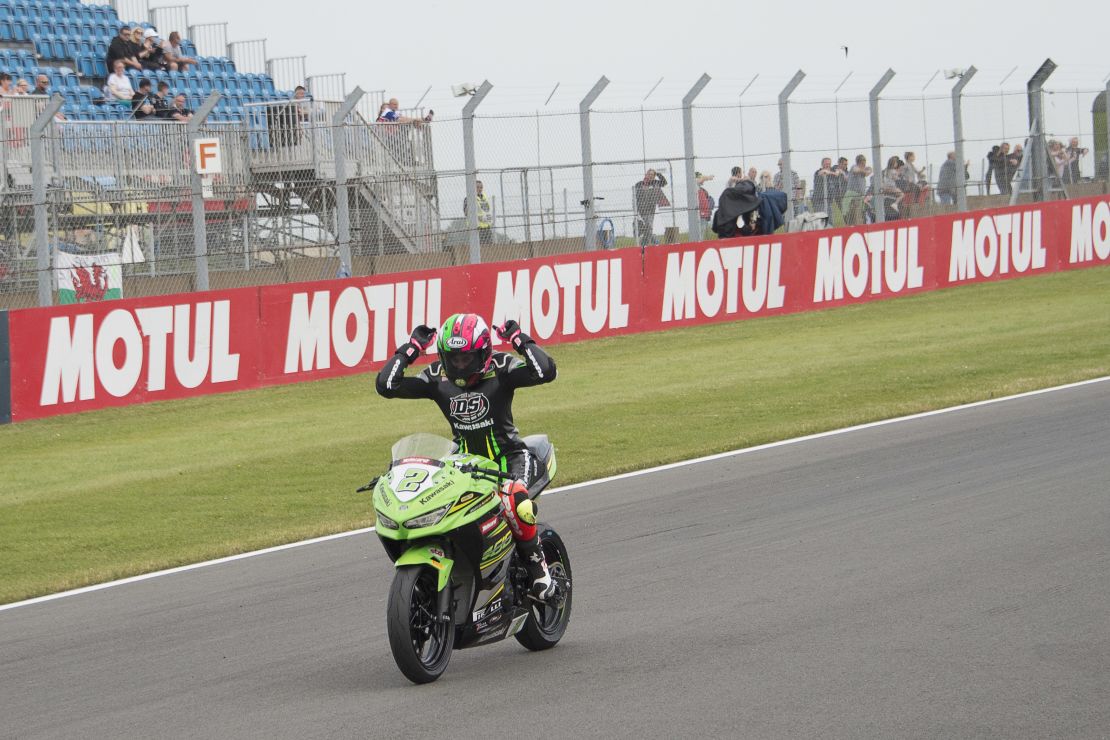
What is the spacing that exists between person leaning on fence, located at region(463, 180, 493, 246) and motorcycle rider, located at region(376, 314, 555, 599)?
1330 centimetres

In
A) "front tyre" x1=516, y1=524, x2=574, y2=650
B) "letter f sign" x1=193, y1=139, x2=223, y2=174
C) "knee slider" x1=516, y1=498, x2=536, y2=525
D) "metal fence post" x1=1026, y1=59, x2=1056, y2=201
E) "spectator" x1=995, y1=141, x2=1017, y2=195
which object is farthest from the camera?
"metal fence post" x1=1026, y1=59, x2=1056, y2=201

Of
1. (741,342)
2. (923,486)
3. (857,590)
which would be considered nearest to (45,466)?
(923,486)

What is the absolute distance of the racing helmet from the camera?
6.82 metres

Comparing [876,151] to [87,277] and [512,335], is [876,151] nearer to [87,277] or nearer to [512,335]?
[87,277]

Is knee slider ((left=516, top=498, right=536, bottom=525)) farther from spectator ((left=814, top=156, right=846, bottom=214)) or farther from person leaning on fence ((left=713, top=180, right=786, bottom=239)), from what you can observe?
spectator ((left=814, top=156, right=846, bottom=214))

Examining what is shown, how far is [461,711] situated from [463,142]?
1494 centimetres

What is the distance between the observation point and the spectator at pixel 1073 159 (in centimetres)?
2855

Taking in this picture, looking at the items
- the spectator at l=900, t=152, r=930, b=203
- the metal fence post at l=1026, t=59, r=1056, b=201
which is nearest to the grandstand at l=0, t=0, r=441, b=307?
the spectator at l=900, t=152, r=930, b=203

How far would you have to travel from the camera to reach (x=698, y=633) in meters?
6.97

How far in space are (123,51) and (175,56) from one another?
2040mm

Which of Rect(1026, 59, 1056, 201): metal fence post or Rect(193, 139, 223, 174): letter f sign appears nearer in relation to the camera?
Rect(193, 139, 223, 174): letter f sign

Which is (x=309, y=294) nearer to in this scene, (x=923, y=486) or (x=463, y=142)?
(x=463, y=142)

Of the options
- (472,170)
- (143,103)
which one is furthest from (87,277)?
(143,103)

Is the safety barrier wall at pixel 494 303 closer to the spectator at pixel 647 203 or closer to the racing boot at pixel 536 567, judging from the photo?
the spectator at pixel 647 203
